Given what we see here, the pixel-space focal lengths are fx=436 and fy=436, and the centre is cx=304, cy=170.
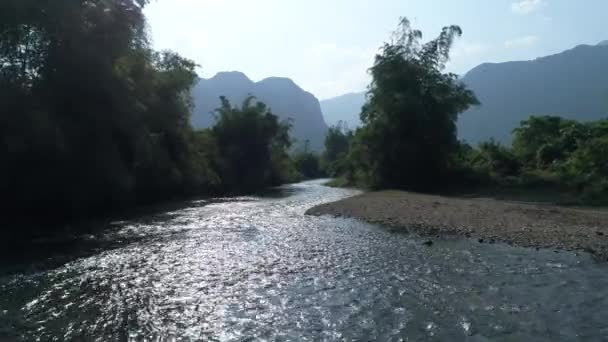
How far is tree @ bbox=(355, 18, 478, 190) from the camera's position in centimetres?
4312

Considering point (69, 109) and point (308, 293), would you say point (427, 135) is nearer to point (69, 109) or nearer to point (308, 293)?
point (69, 109)

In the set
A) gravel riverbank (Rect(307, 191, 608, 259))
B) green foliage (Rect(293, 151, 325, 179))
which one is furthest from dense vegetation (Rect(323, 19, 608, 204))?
green foliage (Rect(293, 151, 325, 179))

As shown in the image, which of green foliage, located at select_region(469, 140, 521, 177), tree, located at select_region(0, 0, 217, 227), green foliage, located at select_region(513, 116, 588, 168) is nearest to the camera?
tree, located at select_region(0, 0, 217, 227)

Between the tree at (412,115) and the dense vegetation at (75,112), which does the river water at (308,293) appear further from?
the tree at (412,115)

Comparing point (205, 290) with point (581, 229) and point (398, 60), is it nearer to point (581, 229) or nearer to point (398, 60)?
point (581, 229)

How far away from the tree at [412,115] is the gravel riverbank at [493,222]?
15780mm

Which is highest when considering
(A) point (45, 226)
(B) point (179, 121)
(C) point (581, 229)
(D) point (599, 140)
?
(B) point (179, 121)

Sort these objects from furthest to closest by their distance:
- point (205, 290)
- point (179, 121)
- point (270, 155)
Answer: point (270, 155)
point (179, 121)
point (205, 290)

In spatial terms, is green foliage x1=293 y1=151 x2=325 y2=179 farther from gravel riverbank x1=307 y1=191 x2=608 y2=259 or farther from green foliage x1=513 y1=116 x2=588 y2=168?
gravel riverbank x1=307 y1=191 x2=608 y2=259

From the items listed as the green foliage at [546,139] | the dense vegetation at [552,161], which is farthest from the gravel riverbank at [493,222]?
the green foliage at [546,139]

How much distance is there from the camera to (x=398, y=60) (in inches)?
1754

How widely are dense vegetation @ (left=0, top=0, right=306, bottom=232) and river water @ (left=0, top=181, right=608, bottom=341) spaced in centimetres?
723

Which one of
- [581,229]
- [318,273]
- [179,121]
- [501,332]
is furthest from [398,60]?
[501,332]

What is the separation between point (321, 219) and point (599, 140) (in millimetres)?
24077
